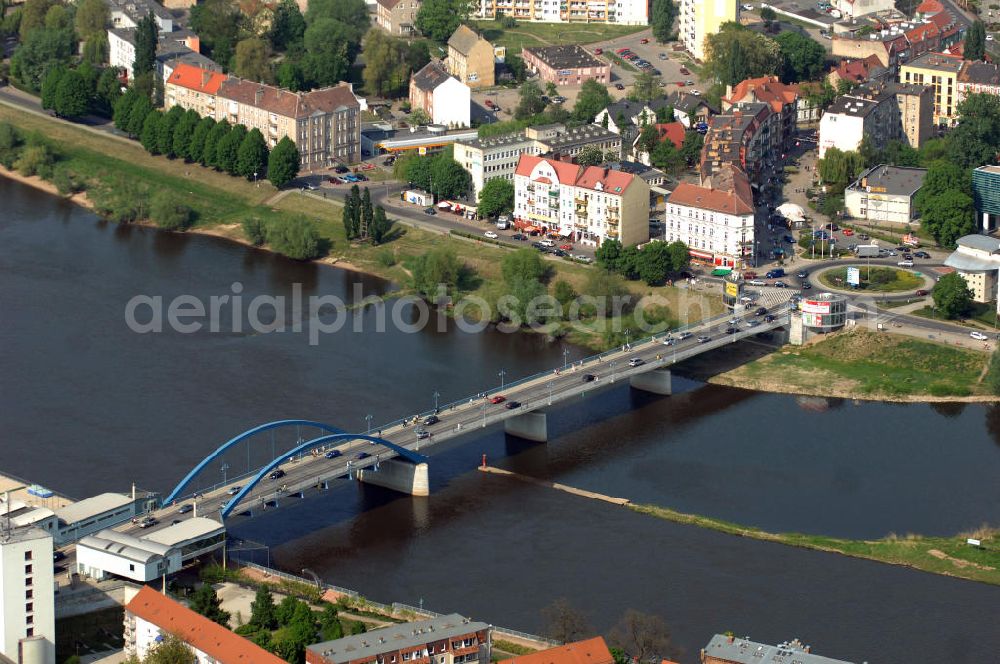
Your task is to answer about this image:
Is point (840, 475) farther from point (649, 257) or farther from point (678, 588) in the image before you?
point (649, 257)

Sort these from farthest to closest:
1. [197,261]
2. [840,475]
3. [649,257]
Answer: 1. [197,261]
2. [649,257]
3. [840,475]

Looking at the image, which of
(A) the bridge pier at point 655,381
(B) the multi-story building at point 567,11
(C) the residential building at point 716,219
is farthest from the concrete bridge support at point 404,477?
(B) the multi-story building at point 567,11

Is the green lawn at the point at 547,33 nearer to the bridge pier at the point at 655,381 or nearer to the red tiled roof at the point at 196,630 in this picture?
the bridge pier at the point at 655,381

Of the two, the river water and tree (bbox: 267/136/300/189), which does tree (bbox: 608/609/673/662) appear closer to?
the river water

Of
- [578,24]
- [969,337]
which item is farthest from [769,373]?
[578,24]

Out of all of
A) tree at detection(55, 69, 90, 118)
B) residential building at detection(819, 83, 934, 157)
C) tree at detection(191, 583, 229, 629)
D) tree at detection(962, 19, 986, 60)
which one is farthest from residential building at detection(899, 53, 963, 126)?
tree at detection(191, 583, 229, 629)

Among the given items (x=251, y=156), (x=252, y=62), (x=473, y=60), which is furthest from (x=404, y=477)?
(x=473, y=60)
